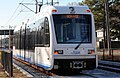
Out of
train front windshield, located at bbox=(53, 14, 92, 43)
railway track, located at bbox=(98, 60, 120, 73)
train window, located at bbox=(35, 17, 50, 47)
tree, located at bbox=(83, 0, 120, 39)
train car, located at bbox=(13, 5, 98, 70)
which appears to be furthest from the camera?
tree, located at bbox=(83, 0, 120, 39)

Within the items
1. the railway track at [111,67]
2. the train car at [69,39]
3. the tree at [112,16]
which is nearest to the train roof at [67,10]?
the train car at [69,39]

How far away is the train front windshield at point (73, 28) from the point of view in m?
17.5

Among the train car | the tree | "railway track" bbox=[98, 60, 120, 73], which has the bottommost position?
"railway track" bbox=[98, 60, 120, 73]

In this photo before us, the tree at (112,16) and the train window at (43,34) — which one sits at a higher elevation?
the tree at (112,16)

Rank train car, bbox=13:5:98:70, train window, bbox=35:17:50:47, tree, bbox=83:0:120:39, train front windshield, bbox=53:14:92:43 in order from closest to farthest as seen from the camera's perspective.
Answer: train car, bbox=13:5:98:70 < train front windshield, bbox=53:14:92:43 < train window, bbox=35:17:50:47 < tree, bbox=83:0:120:39

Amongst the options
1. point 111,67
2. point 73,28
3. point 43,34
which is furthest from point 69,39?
point 111,67

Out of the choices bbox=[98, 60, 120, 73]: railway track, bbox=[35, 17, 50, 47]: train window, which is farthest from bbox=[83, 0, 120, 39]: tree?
bbox=[35, 17, 50, 47]: train window

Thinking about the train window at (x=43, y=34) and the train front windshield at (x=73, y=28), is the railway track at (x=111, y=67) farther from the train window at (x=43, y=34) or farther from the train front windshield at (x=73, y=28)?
the train window at (x=43, y=34)

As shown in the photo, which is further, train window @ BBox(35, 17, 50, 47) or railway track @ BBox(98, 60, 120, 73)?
railway track @ BBox(98, 60, 120, 73)

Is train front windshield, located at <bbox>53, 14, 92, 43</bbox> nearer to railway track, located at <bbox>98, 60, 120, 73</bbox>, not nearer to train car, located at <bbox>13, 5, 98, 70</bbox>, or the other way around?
train car, located at <bbox>13, 5, 98, 70</bbox>

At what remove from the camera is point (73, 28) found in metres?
17.8

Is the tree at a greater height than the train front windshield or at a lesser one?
greater

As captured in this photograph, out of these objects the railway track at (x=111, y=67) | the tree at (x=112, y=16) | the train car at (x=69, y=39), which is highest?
the tree at (x=112, y=16)

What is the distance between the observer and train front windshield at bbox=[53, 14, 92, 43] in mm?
17500
